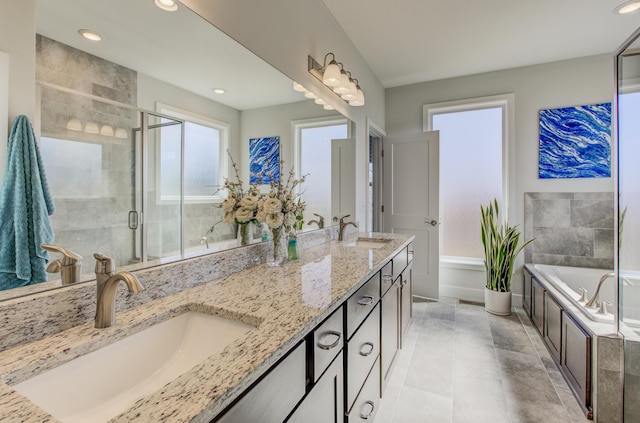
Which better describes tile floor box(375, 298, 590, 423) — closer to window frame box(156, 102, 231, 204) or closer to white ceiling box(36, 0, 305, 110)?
window frame box(156, 102, 231, 204)

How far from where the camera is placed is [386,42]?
2.87m

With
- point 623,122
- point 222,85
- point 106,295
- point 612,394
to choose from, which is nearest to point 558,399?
point 612,394

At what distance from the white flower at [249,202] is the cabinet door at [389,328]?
89 centimetres

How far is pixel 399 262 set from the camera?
83.3 inches

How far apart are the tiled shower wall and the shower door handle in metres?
3.71

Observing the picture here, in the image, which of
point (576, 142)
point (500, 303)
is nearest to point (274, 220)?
point (500, 303)

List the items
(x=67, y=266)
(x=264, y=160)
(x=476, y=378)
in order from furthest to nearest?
1. (x=476, y=378)
2. (x=264, y=160)
3. (x=67, y=266)

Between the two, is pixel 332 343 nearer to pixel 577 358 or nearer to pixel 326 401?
pixel 326 401

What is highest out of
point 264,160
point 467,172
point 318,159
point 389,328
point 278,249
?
point 467,172

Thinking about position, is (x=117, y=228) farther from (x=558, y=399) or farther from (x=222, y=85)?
(x=558, y=399)

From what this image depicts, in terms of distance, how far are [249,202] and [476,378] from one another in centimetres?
192

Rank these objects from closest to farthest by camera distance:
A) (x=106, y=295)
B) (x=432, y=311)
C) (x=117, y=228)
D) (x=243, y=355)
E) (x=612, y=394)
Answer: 1. (x=243, y=355)
2. (x=106, y=295)
3. (x=117, y=228)
4. (x=612, y=394)
5. (x=432, y=311)

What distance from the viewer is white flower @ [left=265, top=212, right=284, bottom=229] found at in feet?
4.79

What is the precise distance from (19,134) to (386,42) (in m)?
2.89
